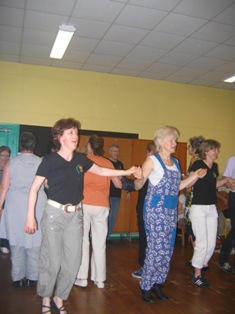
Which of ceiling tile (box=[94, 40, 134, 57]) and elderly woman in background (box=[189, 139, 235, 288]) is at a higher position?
ceiling tile (box=[94, 40, 134, 57])

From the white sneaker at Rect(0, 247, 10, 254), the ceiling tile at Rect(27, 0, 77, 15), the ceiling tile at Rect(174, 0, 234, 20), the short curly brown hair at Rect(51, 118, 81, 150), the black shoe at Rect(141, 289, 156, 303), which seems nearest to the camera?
the short curly brown hair at Rect(51, 118, 81, 150)

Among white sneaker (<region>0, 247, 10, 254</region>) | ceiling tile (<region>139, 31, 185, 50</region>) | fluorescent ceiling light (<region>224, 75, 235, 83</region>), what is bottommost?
white sneaker (<region>0, 247, 10, 254</region>)

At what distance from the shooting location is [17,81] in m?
6.04

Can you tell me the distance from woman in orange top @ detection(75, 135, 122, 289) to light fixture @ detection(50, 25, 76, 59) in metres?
2.20

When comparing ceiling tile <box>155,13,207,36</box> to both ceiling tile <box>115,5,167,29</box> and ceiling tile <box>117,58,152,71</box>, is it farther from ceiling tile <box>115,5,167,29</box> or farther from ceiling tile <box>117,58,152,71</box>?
ceiling tile <box>117,58,152,71</box>

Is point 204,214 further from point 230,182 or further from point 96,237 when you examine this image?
point 96,237

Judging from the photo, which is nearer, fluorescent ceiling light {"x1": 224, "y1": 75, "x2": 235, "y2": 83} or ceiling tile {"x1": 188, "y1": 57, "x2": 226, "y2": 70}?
ceiling tile {"x1": 188, "y1": 57, "x2": 226, "y2": 70}

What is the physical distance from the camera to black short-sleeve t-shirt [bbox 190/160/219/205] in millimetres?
3355

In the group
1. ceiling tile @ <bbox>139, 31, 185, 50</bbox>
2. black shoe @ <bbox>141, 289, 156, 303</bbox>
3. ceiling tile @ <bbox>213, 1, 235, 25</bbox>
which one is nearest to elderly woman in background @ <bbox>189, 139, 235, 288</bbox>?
black shoe @ <bbox>141, 289, 156, 303</bbox>

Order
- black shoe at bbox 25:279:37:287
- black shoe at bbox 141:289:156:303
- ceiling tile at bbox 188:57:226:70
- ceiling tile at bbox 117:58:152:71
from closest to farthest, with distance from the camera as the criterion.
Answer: black shoe at bbox 141:289:156:303 < black shoe at bbox 25:279:37:287 < ceiling tile at bbox 188:57:226:70 < ceiling tile at bbox 117:58:152:71

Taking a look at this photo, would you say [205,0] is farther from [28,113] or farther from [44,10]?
[28,113]

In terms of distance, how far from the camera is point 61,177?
231cm

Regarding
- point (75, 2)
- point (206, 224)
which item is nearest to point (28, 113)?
point (75, 2)

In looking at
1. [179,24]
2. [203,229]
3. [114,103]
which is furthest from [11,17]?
[203,229]
